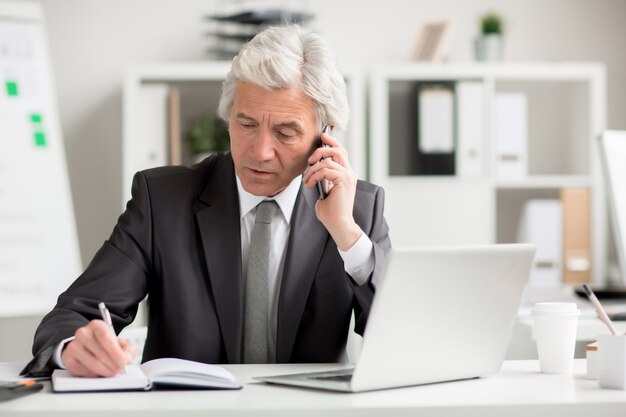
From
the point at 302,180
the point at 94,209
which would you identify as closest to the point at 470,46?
the point at 94,209

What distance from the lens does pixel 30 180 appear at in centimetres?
331

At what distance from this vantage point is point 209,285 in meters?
1.94

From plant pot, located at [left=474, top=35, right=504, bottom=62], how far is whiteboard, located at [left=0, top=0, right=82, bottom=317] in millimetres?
1678

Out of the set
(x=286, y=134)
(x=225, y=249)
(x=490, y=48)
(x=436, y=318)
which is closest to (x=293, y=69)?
(x=286, y=134)

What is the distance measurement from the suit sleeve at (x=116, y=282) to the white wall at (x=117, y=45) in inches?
71.1

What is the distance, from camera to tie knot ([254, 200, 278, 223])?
6.47 ft

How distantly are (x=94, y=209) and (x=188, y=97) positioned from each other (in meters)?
0.60

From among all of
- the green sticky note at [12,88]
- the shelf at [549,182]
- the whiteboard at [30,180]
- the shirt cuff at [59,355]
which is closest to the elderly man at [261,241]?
the shirt cuff at [59,355]

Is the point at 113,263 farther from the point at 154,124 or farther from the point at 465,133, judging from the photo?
the point at 465,133

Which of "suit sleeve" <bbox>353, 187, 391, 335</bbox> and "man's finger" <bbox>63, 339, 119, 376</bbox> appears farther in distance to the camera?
"suit sleeve" <bbox>353, 187, 391, 335</bbox>

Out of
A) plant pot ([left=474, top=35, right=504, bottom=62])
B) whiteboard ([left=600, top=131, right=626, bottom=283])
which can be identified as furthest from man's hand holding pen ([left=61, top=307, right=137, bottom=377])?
plant pot ([left=474, top=35, right=504, bottom=62])

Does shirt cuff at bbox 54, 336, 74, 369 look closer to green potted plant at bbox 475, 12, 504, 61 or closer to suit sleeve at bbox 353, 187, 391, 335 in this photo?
suit sleeve at bbox 353, 187, 391, 335

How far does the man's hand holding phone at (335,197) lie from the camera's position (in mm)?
1847

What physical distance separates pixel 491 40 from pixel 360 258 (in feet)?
6.80
